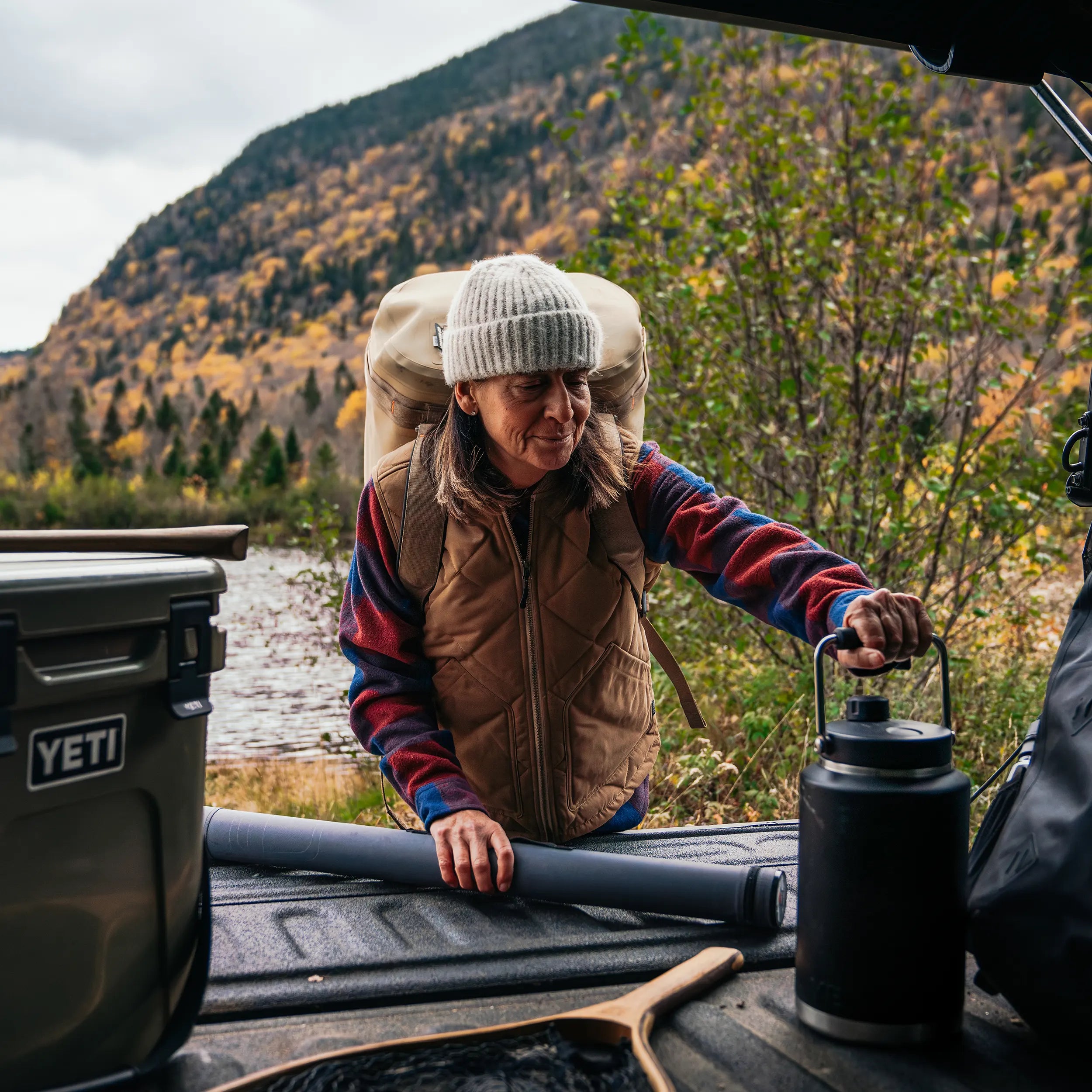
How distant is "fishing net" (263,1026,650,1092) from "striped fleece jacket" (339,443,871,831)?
65 centimetres

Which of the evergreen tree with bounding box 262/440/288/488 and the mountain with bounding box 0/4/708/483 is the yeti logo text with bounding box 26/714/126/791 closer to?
the mountain with bounding box 0/4/708/483

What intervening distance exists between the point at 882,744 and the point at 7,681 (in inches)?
40.9

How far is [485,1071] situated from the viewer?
130 cm

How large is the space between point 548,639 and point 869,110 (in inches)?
139

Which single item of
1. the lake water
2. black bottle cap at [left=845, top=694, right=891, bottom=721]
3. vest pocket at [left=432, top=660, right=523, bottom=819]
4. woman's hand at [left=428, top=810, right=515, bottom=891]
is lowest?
the lake water

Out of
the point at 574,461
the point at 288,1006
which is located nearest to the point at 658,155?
the point at 574,461

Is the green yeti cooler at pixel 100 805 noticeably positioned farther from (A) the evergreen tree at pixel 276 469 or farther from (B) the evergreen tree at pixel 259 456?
(B) the evergreen tree at pixel 259 456

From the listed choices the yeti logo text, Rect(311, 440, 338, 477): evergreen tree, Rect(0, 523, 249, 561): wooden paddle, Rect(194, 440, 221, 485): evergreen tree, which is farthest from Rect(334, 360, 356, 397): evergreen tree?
the yeti logo text

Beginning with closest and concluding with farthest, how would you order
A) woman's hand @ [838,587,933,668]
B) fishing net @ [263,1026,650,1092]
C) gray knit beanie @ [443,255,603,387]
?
fishing net @ [263,1026,650,1092]
woman's hand @ [838,587,933,668]
gray knit beanie @ [443,255,603,387]

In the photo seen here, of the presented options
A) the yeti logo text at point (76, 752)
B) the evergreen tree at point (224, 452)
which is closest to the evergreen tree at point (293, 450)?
the evergreen tree at point (224, 452)

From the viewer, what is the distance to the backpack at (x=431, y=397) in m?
2.22

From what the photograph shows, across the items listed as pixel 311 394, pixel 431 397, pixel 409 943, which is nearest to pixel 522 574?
pixel 431 397

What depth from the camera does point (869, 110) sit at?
15.2ft

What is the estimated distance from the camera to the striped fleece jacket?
1967 millimetres
